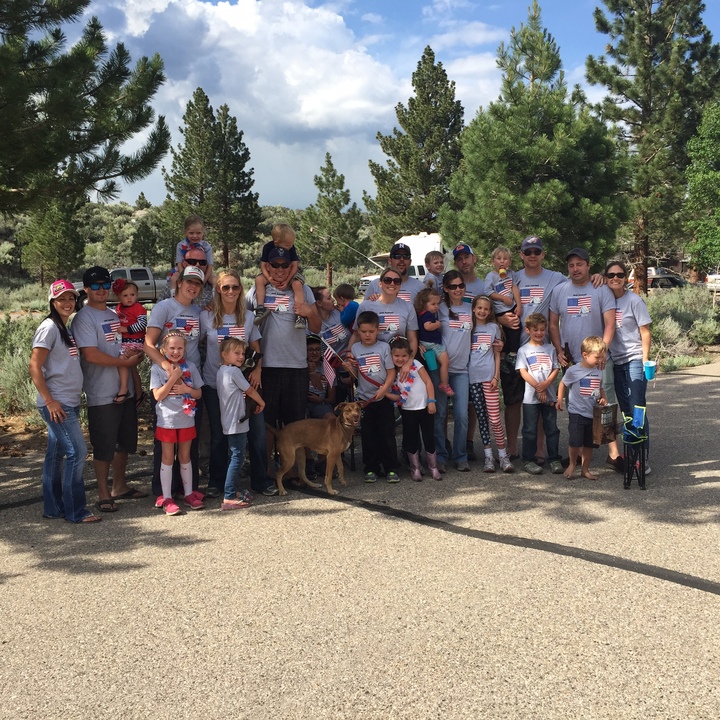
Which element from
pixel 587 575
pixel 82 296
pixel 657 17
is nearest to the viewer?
pixel 587 575

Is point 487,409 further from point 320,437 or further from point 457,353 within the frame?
point 320,437

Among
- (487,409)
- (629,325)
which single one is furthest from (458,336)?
(629,325)

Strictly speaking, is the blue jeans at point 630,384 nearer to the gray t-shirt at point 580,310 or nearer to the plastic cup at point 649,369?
the plastic cup at point 649,369

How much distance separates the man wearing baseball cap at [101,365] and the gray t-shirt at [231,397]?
75 cm

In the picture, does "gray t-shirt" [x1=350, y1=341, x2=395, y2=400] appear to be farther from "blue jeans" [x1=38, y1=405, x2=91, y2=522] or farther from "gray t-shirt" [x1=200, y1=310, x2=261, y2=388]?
"blue jeans" [x1=38, y1=405, x2=91, y2=522]

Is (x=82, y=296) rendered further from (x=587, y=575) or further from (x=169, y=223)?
(x=169, y=223)

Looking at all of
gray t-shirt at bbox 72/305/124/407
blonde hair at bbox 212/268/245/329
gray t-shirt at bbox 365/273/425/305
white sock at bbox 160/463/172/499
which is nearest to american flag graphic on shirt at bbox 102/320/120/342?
gray t-shirt at bbox 72/305/124/407

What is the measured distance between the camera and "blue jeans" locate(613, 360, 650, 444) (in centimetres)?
613

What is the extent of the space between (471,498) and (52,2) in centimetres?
588

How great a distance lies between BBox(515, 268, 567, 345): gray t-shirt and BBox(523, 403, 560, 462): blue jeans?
655 mm

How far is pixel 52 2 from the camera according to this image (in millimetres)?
6508

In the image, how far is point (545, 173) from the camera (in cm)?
1650

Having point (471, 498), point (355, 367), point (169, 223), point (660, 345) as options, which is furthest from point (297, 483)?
point (169, 223)

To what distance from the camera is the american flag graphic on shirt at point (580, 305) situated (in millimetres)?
6199
